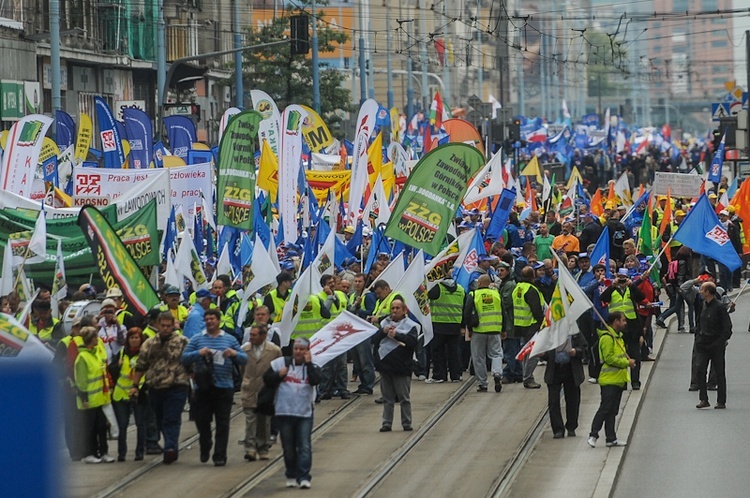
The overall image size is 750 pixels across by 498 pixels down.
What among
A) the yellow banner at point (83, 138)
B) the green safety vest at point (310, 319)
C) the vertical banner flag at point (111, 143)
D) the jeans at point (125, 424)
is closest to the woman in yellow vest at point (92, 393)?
the jeans at point (125, 424)

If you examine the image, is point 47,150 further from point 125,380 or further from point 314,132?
point 125,380

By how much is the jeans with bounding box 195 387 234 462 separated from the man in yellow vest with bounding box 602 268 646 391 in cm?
559

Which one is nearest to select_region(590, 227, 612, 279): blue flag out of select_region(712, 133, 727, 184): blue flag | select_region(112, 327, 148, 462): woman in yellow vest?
select_region(112, 327, 148, 462): woman in yellow vest

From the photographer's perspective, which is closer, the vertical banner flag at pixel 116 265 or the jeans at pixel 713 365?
the vertical banner flag at pixel 116 265

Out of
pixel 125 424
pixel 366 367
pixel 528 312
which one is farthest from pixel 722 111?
pixel 125 424

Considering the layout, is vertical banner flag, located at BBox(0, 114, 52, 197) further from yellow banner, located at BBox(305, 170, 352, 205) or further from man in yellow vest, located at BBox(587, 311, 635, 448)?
man in yellow vest, located at BBox(587, 311, 635, 448)

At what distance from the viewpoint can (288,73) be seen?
5272 centimetres

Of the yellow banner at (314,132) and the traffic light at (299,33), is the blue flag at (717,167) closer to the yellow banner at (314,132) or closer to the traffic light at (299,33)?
the traffic light at (299,33)

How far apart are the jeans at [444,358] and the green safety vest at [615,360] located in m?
5.38

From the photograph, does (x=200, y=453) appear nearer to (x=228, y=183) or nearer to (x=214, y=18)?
(x=228, y=183)

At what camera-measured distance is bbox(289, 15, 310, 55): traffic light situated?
34.0m

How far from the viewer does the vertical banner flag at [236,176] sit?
1944 cm

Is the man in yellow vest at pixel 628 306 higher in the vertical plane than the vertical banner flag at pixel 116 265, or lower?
lower

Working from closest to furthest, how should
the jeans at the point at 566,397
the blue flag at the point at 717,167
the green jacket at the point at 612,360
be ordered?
1. the green jacket at the point at 612,360
2. the jeans at the point at 566,397
3. the blue flag at the point at 717,167
